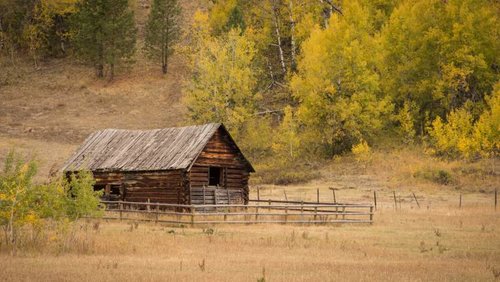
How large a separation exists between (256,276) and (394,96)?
1658 inches

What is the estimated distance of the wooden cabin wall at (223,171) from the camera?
36562 mm

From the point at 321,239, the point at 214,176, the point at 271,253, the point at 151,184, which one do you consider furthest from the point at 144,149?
the point at 271,253

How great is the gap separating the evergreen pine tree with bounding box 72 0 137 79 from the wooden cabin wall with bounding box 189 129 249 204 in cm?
3710

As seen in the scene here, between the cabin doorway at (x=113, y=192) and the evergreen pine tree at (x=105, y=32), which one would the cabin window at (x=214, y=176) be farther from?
the evergreen pine tree at (x=105, y=32)

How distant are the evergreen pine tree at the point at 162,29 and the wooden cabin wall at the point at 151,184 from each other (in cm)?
3723

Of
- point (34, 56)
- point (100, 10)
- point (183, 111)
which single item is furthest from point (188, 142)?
point (34, 56)

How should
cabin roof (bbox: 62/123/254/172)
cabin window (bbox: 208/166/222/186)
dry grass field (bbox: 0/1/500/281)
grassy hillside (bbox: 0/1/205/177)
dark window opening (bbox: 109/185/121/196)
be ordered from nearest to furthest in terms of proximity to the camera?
dry grass field (bbox: 0/1/500/281), cabin roof (bbox: 62/123/254/172), dark window opening (bbox: 109/185/121/196), cabin window (bbox: 208/166/222/186), grassy hillside (bbox: 0/1/205/177)

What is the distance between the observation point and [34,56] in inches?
3155

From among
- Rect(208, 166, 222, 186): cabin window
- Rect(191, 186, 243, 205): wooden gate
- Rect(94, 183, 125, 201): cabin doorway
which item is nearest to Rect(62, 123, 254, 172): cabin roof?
Rect(94, 183, 125, 201): cabin doorway

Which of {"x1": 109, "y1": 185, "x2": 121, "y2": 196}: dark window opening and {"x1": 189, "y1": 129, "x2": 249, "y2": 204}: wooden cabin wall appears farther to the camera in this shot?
{"x1": 109, "y1": 185, "x2": 121, "y2": 196}: dark window opening

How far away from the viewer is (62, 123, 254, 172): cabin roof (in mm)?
36031

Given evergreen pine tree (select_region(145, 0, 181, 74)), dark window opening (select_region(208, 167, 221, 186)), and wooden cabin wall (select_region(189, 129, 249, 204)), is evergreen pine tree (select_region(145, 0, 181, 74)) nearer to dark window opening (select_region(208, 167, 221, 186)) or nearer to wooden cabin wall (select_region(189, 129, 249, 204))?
dark window opening (select_region(208, 167, 221, 186))

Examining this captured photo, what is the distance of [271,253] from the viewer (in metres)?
21.7

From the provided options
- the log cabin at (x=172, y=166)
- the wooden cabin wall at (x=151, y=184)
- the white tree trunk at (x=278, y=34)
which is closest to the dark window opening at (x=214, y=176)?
the log cabin at (x=172, y=166)
